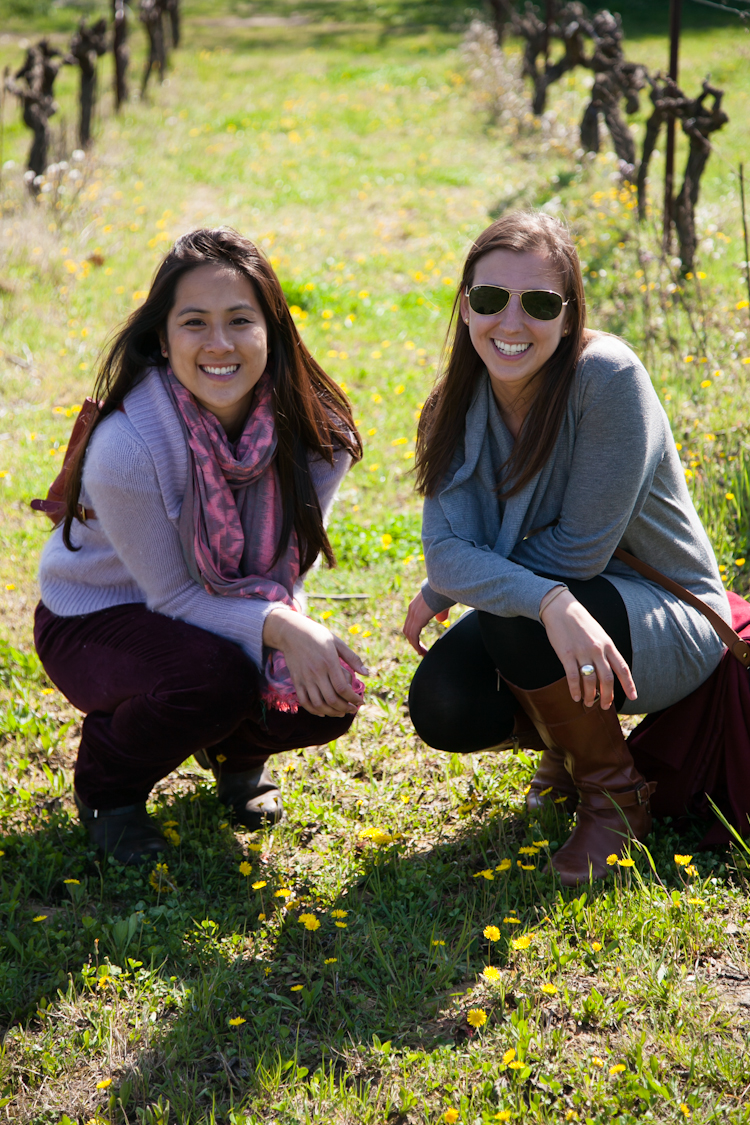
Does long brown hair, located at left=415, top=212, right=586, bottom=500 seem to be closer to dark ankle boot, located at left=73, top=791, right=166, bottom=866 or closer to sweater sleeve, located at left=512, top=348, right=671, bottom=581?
sweater sleeve, located at left=512, top=348, right=671, bottom=581

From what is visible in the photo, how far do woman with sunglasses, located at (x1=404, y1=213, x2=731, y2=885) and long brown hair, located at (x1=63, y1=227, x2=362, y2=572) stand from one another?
0.33 meters

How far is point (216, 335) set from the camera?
94.9 inches

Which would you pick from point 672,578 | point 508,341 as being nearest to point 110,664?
A: point 508,341

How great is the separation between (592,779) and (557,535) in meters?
0.58

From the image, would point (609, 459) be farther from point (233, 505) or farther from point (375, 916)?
point (375, 916)

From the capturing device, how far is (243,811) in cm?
270

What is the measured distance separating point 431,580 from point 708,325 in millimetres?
3423

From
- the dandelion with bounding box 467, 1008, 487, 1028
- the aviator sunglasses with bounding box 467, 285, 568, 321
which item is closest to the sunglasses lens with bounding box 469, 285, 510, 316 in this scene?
the aviator sunglasses with bounding box 467, 285, 568, 321

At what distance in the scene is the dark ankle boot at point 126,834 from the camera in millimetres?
2521

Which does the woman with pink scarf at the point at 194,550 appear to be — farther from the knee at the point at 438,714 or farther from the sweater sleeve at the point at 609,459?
the sweater sleeve at the point at 609,459

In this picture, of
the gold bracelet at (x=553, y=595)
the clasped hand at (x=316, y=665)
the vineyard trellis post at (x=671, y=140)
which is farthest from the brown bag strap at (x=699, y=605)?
the vineyard trellis post at (x=671, y=140)

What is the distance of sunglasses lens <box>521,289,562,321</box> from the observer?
2.19 meters

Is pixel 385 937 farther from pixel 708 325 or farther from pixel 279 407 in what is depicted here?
pixel 708 325

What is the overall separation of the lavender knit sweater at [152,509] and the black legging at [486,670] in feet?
1.47
